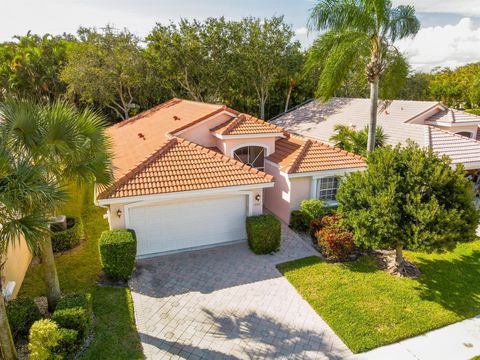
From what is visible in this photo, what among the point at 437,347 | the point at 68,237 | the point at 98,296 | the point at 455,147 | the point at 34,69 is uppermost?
the point at 34,69

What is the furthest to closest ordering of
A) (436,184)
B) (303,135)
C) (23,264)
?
(303,135), (23,264), (436,184)

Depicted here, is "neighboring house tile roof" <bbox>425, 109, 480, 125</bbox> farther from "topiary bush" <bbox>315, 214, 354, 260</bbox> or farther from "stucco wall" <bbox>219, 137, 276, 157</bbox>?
"topiary bush" <bbox>315, 214, 354, 260</bbox>

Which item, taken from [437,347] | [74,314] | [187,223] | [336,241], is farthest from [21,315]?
[437,347]

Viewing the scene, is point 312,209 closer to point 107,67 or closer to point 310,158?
point 310,158

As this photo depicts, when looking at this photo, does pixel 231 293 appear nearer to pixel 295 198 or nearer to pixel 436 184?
pixel 295 198

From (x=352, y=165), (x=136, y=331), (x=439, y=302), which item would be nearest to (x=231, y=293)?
(x=136, y=331)

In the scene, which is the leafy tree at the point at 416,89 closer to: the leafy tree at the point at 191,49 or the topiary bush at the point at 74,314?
the leafy tree at the point at 191,49
